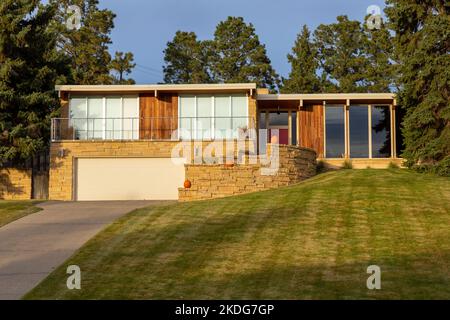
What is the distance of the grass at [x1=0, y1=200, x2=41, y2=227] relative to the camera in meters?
19.8

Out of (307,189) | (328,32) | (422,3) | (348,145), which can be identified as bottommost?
(307,189)

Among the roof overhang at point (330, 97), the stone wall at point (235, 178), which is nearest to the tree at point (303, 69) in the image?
the roof overhang at point (330, 97)

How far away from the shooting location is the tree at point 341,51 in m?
51.6

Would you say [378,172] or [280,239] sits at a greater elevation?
[378,172]

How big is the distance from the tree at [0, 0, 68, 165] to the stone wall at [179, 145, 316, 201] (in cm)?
801

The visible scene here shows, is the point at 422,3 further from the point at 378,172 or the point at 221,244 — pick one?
the point at 221,244

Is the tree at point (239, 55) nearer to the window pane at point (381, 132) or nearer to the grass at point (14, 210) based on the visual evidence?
the window pane at point (381, 132)

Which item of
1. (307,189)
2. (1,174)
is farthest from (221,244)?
(1,174)

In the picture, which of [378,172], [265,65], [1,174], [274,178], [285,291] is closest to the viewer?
[285,291]

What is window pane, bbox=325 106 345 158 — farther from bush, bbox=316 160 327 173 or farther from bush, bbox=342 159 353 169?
bush, bbox=316 160 327 173

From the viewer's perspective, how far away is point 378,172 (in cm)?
2541

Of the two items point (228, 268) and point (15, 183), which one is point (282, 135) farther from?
A: point (228, 268)

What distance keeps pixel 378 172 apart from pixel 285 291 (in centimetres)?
1537

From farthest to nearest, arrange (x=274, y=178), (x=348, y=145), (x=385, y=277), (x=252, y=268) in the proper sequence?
(x=348, y=145), (x=274, y=178), (x=252, y=268), (x=385, y=277)
